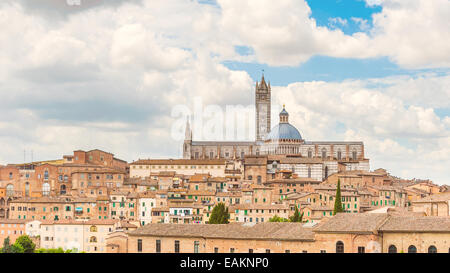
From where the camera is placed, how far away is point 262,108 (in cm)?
10125

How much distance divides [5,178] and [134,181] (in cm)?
1190

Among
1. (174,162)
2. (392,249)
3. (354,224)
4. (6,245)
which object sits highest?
(174,162)

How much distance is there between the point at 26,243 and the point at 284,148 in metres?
42.8

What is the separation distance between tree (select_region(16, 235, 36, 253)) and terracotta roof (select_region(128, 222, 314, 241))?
16953mm

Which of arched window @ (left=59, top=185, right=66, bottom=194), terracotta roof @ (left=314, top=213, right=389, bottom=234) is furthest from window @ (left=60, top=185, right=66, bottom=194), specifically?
terracotta roof @ (left=314, top=213, right=389, bottom=234)

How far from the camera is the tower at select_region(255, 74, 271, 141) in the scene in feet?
325

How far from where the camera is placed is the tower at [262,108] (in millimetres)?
99188

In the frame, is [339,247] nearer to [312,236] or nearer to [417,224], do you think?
[312,236]

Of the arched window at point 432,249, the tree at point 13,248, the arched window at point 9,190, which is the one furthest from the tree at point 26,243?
the arched window at point 432,249

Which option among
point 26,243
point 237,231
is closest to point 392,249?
point 237,231

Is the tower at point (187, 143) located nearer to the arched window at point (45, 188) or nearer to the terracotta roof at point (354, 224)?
the arched window at point (45, 188)

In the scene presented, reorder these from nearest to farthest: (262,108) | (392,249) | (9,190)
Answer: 1. (392,249)
2. (9,190)
3. (262,108)

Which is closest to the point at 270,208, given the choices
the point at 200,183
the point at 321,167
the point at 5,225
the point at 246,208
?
the point at 246,208
